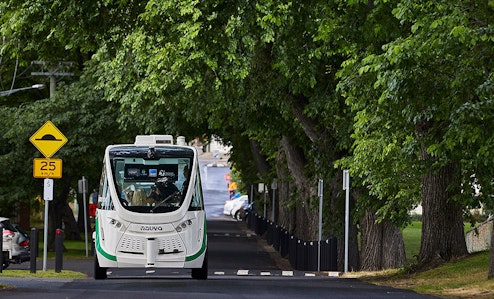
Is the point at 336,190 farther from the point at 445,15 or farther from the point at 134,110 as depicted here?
the point at 445,15

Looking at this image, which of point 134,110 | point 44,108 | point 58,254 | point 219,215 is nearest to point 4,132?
point 44,108

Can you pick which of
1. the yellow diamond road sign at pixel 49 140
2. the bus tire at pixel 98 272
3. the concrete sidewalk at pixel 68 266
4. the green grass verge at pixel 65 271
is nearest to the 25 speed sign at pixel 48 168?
the yellow diamond road sign at pixel 49 140

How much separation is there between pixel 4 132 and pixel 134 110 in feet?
40.2

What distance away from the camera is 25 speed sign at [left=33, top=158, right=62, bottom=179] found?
3147cm

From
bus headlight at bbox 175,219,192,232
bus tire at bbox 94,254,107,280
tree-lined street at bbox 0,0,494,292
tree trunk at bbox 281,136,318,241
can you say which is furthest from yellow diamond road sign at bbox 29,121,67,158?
tree trunk at bbox 281,136,318,241

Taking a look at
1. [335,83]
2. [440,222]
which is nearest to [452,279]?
[440,222]

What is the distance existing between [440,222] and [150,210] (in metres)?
6.25

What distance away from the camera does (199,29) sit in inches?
929

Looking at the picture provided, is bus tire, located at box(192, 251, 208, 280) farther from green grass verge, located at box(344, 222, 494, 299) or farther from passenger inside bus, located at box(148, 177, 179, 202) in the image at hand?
green grass verge, located at box(344, 222, 494, 299)

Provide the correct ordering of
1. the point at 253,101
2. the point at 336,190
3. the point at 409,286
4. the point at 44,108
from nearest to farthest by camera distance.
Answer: the point at 409,286, the point at 253,101, the point at 336,190, the point at 44,108

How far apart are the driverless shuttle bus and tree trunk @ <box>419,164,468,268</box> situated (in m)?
4.92

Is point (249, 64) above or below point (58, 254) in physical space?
above

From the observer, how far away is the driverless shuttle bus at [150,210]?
24422mm

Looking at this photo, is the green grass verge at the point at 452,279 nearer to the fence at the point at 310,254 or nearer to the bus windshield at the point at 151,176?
the bus windshield at the point at 151,176
